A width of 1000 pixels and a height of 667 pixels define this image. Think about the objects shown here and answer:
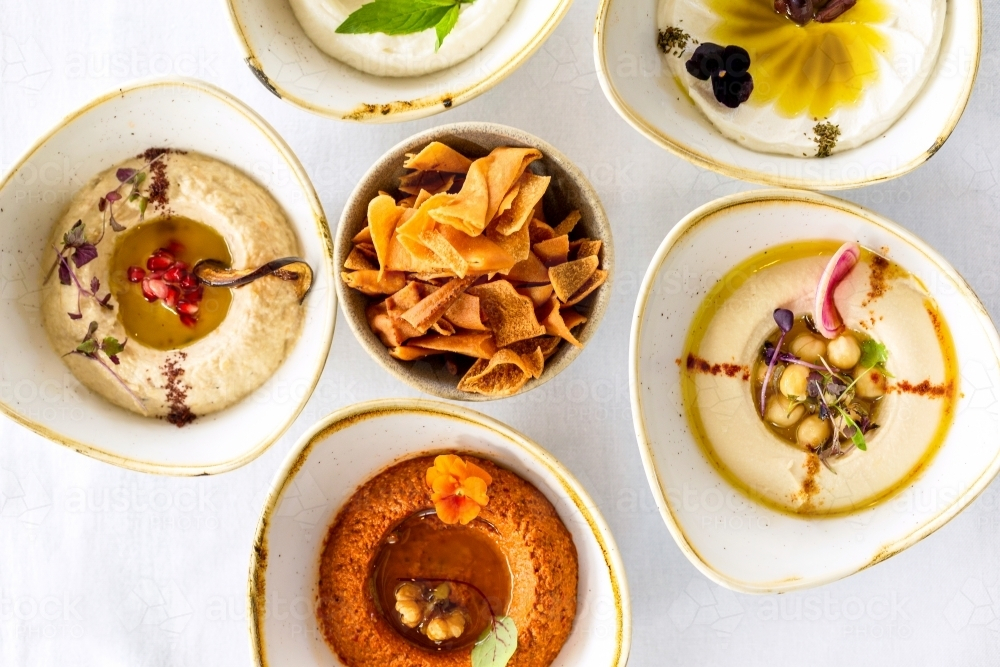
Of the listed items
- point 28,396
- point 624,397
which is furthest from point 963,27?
point 28,396

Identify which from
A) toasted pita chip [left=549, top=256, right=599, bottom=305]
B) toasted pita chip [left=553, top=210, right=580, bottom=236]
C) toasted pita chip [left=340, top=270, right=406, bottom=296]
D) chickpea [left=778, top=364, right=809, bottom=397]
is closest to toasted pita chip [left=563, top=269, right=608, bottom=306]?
toasted pita chip [left=549, top=256, right=599, bottom=305]

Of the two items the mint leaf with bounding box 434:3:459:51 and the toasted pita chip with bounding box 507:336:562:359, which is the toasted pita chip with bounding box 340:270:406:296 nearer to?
the toasted pita chip with bounding box 507:336:562:359

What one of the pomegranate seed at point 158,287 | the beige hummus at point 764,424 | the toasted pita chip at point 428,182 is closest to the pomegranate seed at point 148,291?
the pomegranate seed at point 158,287

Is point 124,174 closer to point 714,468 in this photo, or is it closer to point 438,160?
point 438,160

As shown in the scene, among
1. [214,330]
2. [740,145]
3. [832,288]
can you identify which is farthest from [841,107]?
[214,330]

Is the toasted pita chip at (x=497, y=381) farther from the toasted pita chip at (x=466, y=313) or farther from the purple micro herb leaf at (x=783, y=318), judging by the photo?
the purple micro herb leaf at (x=783, y=318)

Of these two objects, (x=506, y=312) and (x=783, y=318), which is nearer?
(x=506, y=312)

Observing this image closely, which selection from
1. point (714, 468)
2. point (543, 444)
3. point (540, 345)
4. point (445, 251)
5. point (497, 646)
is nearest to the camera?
point (445, 251)
